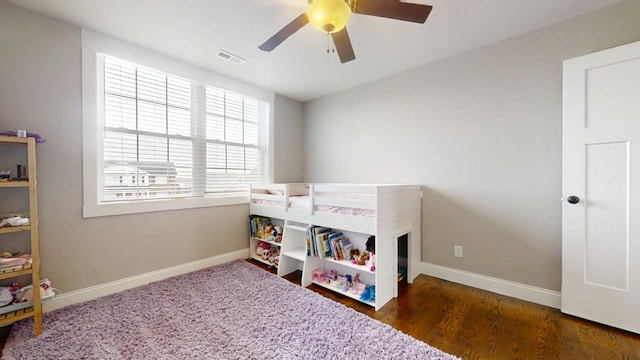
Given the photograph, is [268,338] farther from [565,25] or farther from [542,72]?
[565,25]

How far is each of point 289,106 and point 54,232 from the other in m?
2.82

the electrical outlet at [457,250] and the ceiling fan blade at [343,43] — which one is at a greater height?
the ceiling fan blade at [343,43]

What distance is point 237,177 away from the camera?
317 cm

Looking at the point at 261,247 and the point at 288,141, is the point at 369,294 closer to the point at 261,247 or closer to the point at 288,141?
the point at 261,247

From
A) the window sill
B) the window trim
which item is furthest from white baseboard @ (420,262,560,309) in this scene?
the window trim

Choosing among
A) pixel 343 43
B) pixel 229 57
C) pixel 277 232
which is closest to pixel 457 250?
pixel 277 232

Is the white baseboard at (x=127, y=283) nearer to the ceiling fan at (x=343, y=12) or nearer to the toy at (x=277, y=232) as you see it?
the toy at (x=277, y=232)

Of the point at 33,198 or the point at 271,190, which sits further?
the point at 271,190

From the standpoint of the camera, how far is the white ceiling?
69.1 inches

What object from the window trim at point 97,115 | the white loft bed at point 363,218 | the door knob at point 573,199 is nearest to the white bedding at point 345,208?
the white loft bed at point 363,218

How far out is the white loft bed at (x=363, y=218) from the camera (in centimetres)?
200

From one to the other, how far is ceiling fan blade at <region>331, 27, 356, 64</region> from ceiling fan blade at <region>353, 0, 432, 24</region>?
0.16m

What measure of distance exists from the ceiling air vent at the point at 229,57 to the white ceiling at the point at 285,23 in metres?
0.05

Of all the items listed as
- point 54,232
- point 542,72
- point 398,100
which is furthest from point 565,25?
point 54,232
